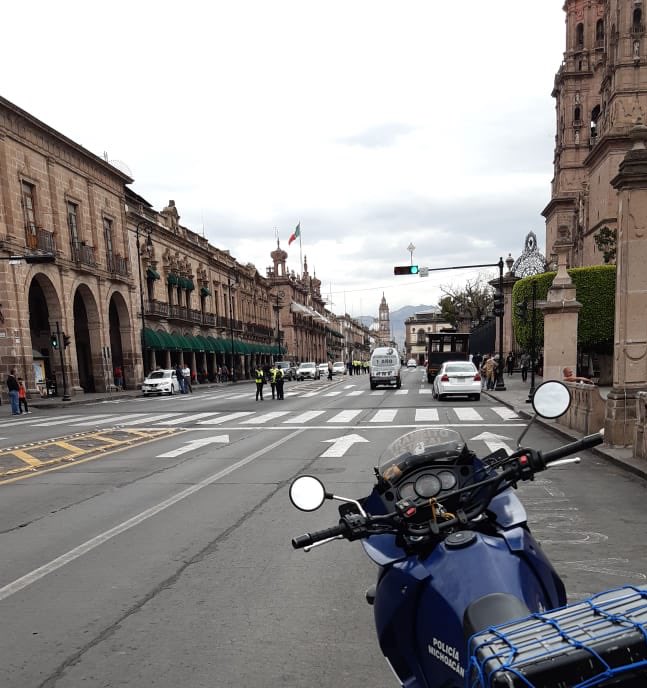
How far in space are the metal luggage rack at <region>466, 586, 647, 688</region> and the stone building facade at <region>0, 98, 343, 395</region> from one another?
19.1m

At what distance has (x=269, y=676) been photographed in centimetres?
313

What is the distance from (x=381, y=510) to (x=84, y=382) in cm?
3868

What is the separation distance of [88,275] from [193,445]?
85.7ft

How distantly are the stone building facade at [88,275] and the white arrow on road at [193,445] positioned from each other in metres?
9.47

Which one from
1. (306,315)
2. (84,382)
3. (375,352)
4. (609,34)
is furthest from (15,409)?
(306,315)

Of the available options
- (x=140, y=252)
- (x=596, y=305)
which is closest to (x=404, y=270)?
(x=596, y=305)

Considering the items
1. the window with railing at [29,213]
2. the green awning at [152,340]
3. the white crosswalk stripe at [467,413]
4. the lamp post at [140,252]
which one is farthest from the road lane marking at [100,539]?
the lamp post at [140,252]

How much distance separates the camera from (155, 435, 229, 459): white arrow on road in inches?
419

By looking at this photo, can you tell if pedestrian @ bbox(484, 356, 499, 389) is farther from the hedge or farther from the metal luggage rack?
the metal luggage rack

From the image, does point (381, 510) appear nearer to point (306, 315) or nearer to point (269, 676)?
point (269, 676)

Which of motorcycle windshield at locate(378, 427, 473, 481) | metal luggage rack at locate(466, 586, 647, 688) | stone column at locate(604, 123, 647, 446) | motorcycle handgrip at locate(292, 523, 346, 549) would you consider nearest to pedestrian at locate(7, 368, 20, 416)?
stone column at locate(604, 123, 647, 446)

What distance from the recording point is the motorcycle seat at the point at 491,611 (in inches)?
65.2

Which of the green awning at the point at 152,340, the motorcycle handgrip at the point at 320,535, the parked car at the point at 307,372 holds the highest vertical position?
the motorcycle handgrip at the point at 320,535

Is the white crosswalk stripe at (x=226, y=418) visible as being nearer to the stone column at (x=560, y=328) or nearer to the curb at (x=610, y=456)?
the curb at (x=610, y=456)
